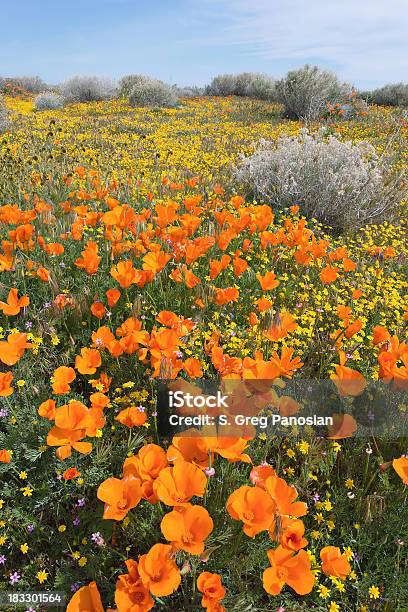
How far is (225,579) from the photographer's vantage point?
1543 millimetres

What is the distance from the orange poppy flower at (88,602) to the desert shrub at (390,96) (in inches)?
794

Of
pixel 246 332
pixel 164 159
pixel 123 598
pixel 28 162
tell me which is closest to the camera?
pixel 123 598

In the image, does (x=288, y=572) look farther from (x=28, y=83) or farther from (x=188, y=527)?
(x=28, y=83)

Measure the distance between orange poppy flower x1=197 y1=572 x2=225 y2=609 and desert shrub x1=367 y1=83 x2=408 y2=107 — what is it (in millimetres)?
20034

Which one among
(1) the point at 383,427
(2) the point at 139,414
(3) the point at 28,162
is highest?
(3) the point at 28,162

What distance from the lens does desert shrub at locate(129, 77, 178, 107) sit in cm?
1577

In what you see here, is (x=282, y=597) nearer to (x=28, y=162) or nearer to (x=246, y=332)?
(x=246, y=332)

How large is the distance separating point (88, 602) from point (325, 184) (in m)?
4.52

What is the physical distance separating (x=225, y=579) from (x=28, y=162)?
4848 millimetres

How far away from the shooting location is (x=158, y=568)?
3.80 feet

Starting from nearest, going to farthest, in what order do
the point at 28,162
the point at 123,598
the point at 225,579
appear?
the point at 123,598 < the point at 225,579 < the point at 28,162

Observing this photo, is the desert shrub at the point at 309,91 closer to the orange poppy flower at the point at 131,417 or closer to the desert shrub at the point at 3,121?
the desert shrub at the point at 3,121

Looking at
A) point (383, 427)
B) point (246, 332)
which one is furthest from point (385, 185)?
point (383, 427)

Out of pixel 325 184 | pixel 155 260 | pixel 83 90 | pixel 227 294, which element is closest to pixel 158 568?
pixel 227 294
